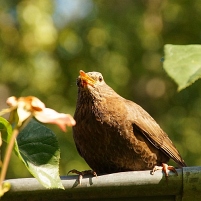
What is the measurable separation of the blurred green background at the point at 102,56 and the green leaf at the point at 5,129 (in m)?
10.8

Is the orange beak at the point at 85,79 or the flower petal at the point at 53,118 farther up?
the orange beak at the point at 85,79

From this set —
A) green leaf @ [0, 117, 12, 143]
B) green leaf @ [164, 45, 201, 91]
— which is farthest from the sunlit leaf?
green leaf @ [164, 45, 201, 91]

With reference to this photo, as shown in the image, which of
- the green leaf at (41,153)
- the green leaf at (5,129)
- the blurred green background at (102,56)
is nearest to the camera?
the green leaf at (5,129)

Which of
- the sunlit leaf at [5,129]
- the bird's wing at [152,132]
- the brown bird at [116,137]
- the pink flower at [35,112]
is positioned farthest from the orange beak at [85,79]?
the pink flower at [35,112]

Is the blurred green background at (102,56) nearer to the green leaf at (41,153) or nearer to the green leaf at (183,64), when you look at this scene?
the green leaf at (41,153)

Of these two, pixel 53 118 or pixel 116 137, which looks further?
pixel 116 137

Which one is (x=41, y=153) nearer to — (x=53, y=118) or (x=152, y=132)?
(x=53, y=118)

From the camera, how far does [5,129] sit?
164 centimetres

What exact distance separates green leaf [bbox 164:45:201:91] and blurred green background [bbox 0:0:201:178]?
36.5 feet

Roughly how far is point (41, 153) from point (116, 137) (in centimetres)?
238

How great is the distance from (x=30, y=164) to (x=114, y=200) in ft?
1.70

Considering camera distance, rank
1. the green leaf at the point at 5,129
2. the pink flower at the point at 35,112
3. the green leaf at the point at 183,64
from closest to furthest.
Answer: the green leaf at the point at 183,64 → the pink flower at the point at 35,112 → the green leaf at the point at 5,129

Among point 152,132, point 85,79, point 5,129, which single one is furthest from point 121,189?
point 85,79

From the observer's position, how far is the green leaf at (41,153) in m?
1.79
